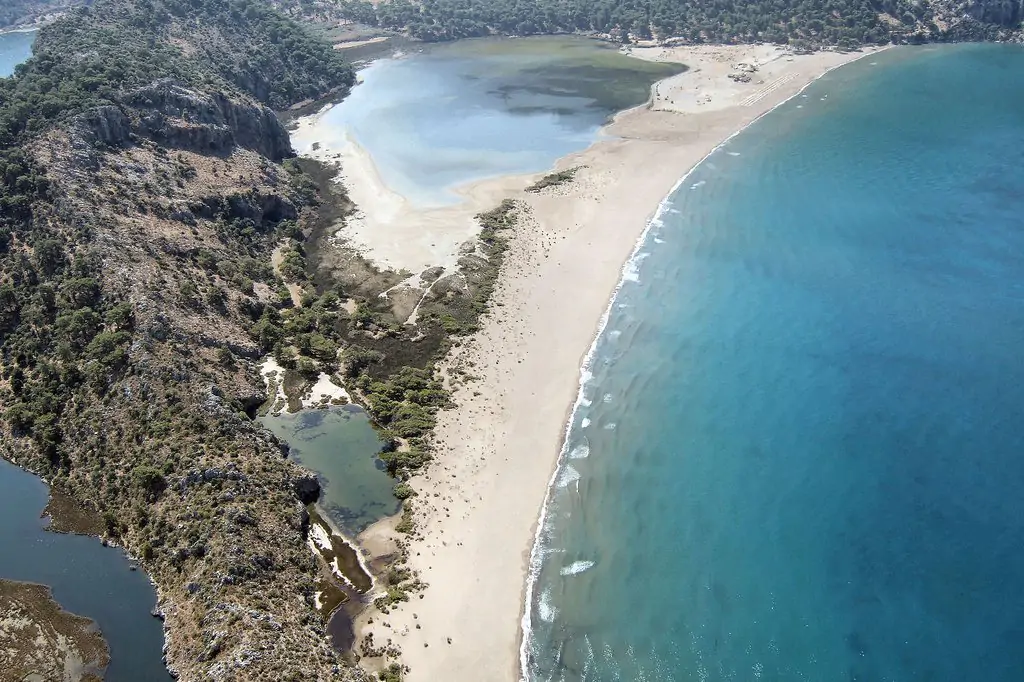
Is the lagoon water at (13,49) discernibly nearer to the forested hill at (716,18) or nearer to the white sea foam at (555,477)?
the forested hill at (716,18)

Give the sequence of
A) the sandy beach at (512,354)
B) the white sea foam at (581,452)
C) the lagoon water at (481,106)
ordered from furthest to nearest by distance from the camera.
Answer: the lagoon water at (481,106) < the white sea foam at (581,452) < the sandy beach at (512,354)

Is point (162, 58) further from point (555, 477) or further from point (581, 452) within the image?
point (555, 477)

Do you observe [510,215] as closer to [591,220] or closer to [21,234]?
[591,220]

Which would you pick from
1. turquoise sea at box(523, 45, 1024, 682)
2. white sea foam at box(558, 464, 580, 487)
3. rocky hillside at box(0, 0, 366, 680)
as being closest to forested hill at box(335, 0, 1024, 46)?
turquoise sea at box(523, 45, 1024, 682)

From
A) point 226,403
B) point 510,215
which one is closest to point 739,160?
point 510,215

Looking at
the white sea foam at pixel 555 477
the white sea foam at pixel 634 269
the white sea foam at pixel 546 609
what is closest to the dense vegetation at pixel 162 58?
the white sea foam at pixel 555 477

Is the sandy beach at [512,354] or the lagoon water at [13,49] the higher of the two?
the lagoon water at [13,49]

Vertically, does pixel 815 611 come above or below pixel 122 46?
below

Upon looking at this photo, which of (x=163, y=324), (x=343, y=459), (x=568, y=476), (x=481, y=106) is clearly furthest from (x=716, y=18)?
(x=343, y=459)
